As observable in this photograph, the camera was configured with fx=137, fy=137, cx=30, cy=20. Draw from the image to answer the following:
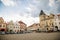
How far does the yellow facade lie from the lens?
3322mm

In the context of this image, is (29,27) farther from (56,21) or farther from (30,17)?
(56,21)

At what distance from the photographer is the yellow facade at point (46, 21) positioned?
10.9 ft

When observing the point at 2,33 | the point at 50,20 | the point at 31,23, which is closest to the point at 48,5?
the point at 50,20

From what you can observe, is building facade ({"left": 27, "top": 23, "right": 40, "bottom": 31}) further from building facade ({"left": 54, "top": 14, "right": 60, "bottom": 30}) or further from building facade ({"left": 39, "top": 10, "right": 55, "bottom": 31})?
building facade ({"left": 54, "top": 14, "right": 60, "bottom": 30})

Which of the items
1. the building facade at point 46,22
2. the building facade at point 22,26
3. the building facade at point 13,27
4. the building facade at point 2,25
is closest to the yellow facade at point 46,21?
the building facade at point 46,22

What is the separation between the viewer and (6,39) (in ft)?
10.4

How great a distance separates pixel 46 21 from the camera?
337 cm

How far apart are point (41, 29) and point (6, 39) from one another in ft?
2.82

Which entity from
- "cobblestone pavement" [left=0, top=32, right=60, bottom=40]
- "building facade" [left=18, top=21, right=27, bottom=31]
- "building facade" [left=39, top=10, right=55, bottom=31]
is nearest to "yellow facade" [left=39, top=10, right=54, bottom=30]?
"building facade" [left=39, top=10, right=55, bottom=31]

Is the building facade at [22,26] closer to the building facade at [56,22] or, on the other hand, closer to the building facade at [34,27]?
the building facade at [34,27]

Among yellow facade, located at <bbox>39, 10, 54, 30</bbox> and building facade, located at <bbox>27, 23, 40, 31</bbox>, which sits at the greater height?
yellow facade, located at <bbox>39, 10, 54, 30</bbox>

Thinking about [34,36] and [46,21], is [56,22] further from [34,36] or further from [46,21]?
[34,36]

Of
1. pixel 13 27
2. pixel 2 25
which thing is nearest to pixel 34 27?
pixel 13 27

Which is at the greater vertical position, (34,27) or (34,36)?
(34,27)
